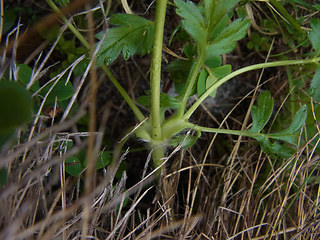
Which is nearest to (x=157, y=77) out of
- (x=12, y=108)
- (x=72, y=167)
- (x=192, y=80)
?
(x=192, y=80)

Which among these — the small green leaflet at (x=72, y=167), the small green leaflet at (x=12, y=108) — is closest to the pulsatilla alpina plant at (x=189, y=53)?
the small green leaflet at (x=72, y=167)

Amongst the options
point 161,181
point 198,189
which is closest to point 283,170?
point 198,189

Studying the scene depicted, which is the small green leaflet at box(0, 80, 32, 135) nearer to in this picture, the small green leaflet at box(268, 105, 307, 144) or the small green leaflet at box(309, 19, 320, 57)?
the small green leaflet at box(268, 105, 307, 144)

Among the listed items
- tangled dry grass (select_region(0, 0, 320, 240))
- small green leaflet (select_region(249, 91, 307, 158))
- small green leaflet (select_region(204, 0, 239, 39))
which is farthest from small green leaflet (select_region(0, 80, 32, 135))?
small green leaflet (select_region(249, 91, 307, 158))

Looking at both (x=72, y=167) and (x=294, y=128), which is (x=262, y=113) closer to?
(x=294, y=128)

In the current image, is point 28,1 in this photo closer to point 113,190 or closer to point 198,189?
point 113,190

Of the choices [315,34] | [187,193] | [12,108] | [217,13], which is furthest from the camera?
[187,193]
